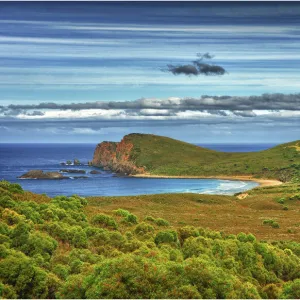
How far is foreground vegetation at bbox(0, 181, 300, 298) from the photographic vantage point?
16453 mm

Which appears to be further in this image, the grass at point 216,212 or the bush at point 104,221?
the grass at point 216,212

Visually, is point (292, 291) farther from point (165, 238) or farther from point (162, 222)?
point (162, 222)

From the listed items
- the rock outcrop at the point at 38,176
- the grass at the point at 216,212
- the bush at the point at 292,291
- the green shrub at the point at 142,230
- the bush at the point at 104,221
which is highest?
the bush at the point at 104,221

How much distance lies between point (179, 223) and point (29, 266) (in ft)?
121

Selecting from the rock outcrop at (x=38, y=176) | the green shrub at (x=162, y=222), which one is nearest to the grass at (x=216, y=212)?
the green shrub at (x=162, y=222)

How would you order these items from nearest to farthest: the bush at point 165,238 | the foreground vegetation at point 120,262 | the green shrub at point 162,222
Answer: the foreground vegetation at point 120,262
the bush at point 165,238
the green shrub at point 162,222

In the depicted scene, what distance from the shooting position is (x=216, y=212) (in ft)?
241

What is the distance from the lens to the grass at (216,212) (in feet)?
167

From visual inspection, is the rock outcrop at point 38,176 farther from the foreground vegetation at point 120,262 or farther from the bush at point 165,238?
the bush at point 165,238

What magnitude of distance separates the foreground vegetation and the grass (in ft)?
29.4

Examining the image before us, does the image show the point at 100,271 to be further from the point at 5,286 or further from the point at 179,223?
the point at 179,223

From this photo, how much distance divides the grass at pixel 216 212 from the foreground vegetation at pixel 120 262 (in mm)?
8949

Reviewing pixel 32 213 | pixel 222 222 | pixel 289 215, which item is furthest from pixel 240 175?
pixel 32 213

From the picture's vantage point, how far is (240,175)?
651ft
